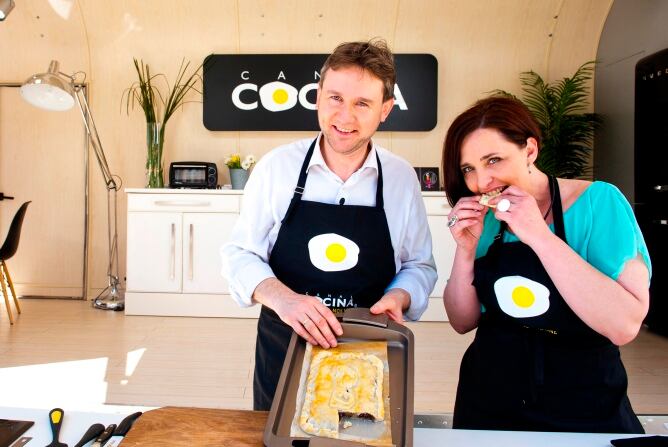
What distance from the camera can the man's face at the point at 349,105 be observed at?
1391 mm

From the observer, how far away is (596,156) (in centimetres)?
547

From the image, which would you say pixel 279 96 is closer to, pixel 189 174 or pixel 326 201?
pixel 189 174

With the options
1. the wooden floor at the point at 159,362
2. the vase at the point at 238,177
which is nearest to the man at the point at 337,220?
the wooden floor at the point at 159,362

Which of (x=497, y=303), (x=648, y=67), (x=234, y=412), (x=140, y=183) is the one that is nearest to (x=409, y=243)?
(x=497, y=303)

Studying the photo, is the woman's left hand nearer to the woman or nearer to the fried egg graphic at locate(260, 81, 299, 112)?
the woman

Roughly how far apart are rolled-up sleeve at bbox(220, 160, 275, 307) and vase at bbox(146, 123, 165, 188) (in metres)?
3.79

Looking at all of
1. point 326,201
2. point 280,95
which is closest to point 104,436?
point 326,201

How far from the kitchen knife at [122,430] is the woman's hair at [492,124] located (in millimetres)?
969

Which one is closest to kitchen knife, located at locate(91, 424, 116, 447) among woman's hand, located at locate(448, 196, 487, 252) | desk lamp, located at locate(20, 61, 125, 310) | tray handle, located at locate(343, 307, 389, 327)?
tray handle, located at locate(343, 307, 389, 327)

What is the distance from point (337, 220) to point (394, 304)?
1.17ft

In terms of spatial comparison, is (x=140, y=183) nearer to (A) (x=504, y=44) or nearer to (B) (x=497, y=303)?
(A) (x=504, y=44)

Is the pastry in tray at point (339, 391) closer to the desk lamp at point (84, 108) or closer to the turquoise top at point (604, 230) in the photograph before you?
the turquoise top at point (604, 230)

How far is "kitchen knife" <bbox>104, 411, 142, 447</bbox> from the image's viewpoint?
88 cm

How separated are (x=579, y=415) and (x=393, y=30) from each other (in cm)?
487
